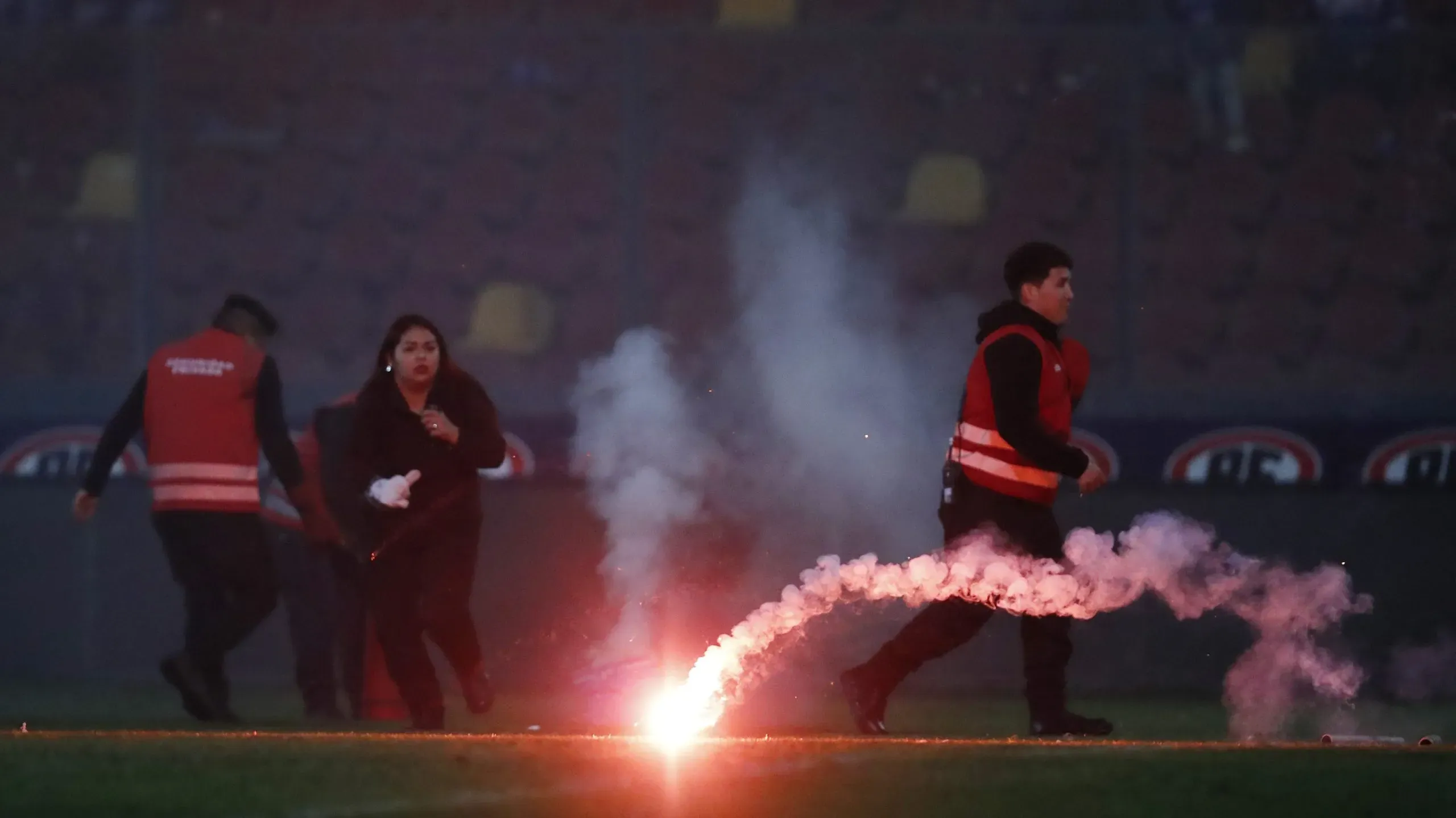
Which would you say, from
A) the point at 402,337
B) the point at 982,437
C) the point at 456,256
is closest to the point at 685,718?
the point at 982,437

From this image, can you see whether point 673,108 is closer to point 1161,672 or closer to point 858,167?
point 858,167

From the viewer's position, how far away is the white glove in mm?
8672

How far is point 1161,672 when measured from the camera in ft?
38.6

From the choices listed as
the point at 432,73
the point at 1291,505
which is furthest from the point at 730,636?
the point at 432,73

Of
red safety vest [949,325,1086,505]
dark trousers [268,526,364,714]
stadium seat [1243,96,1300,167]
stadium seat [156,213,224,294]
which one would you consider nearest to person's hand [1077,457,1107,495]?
red safety vest [949,325,1086,505]

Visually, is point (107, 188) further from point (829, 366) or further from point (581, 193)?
point (829, 366)

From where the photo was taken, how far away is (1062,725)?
805 centimetres

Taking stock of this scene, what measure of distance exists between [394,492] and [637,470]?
366 cm

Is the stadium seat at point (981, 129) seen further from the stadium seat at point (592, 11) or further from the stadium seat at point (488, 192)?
the stadium seat at point (488, 192)

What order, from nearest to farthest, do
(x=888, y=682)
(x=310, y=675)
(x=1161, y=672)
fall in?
(x=888, y=682) < (x=310, y=675) < (x=1161, y=672)

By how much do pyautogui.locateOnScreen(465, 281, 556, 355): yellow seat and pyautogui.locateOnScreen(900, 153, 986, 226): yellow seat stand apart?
193 centimetres

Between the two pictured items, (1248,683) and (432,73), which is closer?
(1248,683)

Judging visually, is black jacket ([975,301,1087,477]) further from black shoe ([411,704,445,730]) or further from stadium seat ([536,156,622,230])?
stadium seat ([536,156,622,230])

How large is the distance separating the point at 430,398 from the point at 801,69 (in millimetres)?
4501
